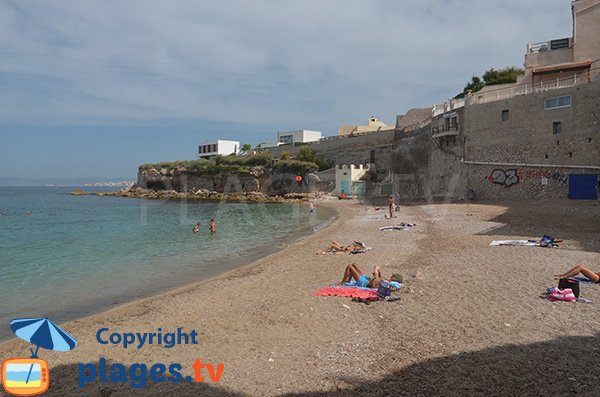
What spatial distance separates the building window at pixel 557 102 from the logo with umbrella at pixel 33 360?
101 feet

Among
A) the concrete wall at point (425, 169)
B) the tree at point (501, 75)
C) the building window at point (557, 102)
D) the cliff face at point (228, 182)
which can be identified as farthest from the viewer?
the cliff face at point (228, 182)

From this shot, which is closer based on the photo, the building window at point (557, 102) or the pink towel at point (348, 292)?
the pink towel at point (348, 292)

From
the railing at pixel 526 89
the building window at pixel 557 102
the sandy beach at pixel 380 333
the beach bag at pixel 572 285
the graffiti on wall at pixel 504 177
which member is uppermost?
the railing at pixel 526 89

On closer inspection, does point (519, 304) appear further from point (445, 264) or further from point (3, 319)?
point (3, 319)

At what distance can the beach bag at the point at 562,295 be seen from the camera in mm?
7867

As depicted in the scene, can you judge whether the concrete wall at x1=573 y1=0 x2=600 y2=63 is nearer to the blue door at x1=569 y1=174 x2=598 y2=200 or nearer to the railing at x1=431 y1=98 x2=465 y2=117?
the railing at x1=431 y1=98 x2=465 y2=117

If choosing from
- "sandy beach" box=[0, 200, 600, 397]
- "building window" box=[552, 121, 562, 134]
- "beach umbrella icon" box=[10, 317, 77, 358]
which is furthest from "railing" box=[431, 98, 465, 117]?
"beach umbrella icon" box=[10, 317, 77, 358]

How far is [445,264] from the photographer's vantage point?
473 inches

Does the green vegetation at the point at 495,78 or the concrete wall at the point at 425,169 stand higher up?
the green vegetation at the point at 495,78

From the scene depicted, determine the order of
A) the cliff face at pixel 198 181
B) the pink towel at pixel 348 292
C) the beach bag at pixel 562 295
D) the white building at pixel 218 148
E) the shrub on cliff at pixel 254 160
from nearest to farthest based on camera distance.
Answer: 1. the beach bag at pixel 562 295
2. the pink towel at pixel 348 292
3. the shrub on cliff at pixel 254 160
4. the cliff face at pixel 198 181
5. the white building at pixel 218 148

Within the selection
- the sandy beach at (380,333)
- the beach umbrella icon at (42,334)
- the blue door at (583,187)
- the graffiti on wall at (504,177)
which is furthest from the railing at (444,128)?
the beach umbrella icon at (42,334)

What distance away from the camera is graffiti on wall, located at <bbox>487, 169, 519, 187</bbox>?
100 ft

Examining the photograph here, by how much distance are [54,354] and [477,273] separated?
9.40m

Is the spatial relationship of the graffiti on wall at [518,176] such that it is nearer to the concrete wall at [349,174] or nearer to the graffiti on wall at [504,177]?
the graffiti on wall at [504,177]
